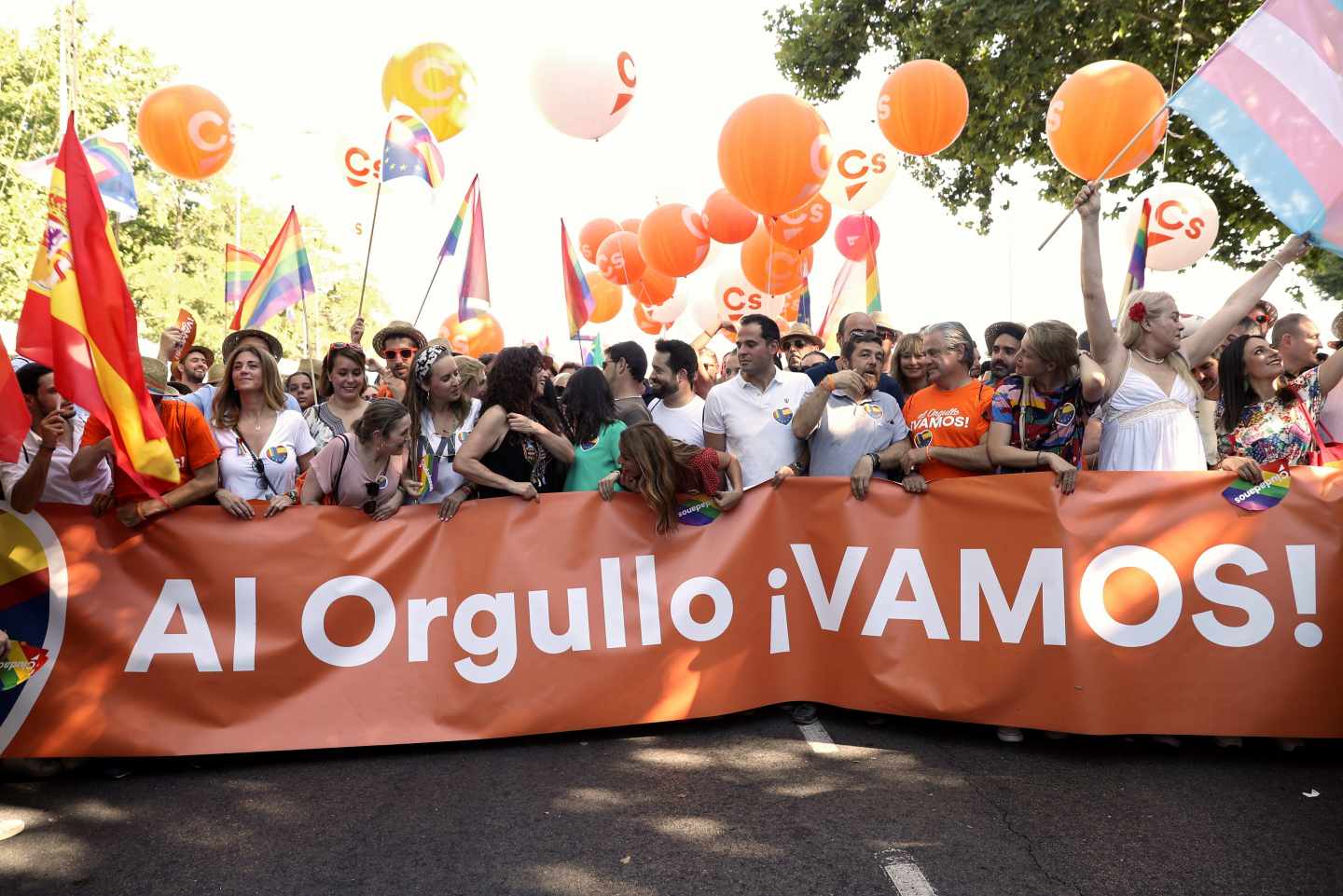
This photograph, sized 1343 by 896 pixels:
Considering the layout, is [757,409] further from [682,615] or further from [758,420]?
[682,615]

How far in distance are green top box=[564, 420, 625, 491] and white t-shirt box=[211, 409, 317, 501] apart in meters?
1.47

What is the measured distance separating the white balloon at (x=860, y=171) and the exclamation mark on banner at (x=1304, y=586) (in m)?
7.83

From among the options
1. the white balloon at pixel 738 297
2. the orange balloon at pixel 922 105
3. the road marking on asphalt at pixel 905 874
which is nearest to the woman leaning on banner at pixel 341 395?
the road marking on asphalt at pixel 905 874

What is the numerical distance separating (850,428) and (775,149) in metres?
4.50

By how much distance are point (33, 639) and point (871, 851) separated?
3719 mm

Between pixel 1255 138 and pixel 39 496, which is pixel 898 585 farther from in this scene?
pixel 39 496

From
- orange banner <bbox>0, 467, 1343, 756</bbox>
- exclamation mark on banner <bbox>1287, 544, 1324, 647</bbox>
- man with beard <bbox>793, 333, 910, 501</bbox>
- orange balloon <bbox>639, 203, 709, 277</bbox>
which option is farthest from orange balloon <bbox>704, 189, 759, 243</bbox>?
exclamation mark on banner <bbox>1287, 544, 1324, 647</bbox>

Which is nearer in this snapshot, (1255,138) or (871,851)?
(871,851)

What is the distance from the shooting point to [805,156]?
29.9 feet

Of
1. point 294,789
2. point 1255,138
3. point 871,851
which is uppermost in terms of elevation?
point 1255,138

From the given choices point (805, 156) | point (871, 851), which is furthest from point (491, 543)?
point (805, 156)

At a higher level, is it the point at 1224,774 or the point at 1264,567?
the point at 1264,567

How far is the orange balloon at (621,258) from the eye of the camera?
14086 mm

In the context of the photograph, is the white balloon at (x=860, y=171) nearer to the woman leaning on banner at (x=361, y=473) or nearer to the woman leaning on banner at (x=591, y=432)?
the woman leaning on banner at (x=591, y=432)
